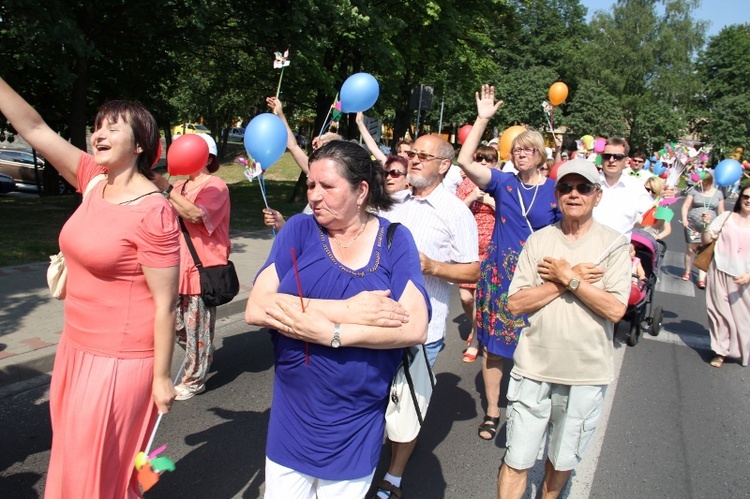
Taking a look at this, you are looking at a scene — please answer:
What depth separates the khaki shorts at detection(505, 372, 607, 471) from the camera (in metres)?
2.92

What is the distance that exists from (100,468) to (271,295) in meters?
0.96

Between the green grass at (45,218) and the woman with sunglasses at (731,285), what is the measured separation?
8.58 m

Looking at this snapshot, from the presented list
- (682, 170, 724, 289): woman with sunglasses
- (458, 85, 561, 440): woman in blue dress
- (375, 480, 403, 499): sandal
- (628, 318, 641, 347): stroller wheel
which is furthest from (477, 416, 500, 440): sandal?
(682, 170, 724, 289): woman with sunglasses

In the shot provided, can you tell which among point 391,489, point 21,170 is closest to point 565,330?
point 391,489

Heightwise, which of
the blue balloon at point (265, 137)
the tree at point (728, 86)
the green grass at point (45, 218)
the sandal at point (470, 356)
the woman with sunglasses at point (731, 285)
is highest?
the tree at point (728, 86)

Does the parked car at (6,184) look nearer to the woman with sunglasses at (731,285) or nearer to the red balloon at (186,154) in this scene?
the red balloon at (186,154)

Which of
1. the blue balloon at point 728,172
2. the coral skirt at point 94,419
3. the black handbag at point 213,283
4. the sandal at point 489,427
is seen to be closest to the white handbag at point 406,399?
the coral skirt at point 94,419

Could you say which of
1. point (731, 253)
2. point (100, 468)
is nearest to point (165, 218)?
point (100, 468)

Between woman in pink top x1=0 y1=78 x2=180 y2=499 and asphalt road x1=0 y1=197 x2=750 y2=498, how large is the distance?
1.21m

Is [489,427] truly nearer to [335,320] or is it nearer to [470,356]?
[470,356]

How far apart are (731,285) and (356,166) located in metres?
5.96

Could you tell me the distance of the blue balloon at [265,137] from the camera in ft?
12.0

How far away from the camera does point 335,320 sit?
201 centimetres

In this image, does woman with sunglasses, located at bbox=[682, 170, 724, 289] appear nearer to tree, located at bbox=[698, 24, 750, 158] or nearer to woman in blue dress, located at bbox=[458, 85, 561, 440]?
woman in blue dress, located at bbox=[458, 85, 561, 440]
